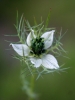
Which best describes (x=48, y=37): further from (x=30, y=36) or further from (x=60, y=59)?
(x=60, y=59)

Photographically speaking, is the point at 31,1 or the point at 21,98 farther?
the point at 31,1

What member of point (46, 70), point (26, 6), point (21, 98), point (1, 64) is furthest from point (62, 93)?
point (26, 6)

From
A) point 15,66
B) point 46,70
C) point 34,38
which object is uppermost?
point 34,38

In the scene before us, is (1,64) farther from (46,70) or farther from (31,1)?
(46,70)

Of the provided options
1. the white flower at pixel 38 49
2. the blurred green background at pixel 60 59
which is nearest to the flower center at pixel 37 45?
the white flower at pixel 38 49

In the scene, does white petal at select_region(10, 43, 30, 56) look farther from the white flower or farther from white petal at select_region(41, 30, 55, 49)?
white petal at select_region(41, 30, 55, 49)

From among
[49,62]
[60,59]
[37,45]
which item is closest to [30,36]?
[37,45]

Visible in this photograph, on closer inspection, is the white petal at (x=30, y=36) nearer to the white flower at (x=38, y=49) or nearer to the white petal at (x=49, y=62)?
A: the white flower at (x=38, y=49)

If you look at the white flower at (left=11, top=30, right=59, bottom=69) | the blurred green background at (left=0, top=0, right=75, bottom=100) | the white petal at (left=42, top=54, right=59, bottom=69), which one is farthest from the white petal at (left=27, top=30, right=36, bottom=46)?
the blurred green background at (left=0, top=0, right=75, bottom=100)
